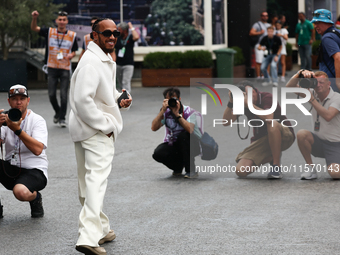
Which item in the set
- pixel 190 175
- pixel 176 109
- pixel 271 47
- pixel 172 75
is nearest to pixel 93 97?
pixel 176 109

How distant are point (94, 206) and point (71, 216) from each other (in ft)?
4.32

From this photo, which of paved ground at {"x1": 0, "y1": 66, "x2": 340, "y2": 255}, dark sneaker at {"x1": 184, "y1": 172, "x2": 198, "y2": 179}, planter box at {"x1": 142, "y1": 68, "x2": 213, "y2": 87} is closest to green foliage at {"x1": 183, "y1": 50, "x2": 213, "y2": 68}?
planter box at {"x1": 142, "y1": 68, "x2": 213, "y2": 87}

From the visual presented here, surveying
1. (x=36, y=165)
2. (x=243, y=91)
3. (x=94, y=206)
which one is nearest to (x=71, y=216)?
(x=36, y=165)

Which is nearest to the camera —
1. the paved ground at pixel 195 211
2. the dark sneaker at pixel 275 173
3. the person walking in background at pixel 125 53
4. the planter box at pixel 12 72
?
the paved ground at pixel 195 211

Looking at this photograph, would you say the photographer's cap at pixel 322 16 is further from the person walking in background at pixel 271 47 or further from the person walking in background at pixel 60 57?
the person walking in background at pixel 271 47

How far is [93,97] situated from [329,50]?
3627 millimetres

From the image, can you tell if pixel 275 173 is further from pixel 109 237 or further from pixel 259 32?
pixel 259 32

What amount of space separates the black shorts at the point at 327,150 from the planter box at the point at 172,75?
35.6 ft

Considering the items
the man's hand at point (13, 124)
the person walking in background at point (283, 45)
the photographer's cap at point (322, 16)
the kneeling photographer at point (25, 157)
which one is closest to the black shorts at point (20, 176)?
the kneeling photographer at point (25, 157)

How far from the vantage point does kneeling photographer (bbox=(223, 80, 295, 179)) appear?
7117 millimetres

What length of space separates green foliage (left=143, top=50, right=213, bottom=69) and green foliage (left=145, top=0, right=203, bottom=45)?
680 millimetres

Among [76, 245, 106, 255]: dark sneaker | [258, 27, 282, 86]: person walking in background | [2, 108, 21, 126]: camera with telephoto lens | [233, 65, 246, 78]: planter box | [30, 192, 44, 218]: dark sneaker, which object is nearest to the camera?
[76, 245, 106, 255]: dark sneaker

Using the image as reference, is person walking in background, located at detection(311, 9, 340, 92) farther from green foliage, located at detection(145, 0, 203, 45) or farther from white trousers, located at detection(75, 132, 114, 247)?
green foliage, located at detection(145, 0, 203, 45)

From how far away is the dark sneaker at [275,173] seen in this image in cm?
705
